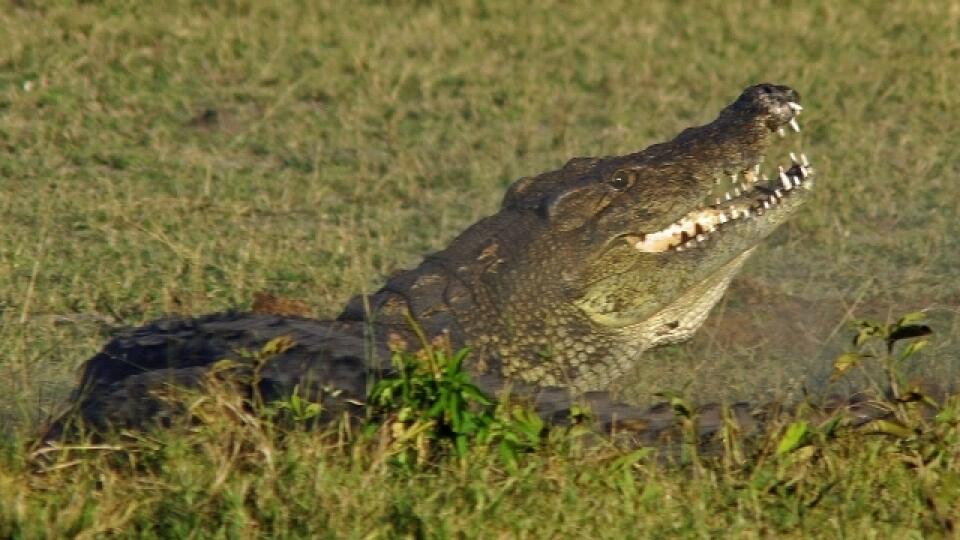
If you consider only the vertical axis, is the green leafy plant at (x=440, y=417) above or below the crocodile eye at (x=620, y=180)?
below

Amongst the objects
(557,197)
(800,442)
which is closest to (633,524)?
(800,442)

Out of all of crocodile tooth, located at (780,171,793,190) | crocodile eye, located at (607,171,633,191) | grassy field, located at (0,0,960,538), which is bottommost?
grassy field, located at (0,0,960,538)

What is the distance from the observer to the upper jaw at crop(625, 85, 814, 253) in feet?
16.0

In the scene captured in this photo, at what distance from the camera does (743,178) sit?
510cm

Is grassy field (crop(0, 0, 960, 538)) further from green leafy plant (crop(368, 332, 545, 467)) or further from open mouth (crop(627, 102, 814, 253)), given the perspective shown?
open mouth (crop(627, 102, 814, 253))

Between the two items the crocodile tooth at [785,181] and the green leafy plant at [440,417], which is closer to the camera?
the green leafy plant at [440,417]

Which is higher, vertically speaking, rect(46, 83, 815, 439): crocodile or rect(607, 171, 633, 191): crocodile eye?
rect(607, 171, 633, 191): crocodile eye

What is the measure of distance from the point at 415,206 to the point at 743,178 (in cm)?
184

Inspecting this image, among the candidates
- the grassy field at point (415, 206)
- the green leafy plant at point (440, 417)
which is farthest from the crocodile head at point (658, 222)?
the green leafy plant at point (440, 417)

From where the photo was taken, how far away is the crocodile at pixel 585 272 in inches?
180

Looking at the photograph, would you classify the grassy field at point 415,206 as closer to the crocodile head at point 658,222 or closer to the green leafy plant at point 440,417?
the green leafy plant at point 440,417

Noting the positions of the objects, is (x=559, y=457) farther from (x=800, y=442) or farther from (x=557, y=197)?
(x=557, y=197)

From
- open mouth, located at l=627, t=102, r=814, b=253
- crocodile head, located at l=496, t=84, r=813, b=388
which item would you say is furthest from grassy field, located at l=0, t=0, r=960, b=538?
open mouth, located at l=627, t=102, r=814, b=253

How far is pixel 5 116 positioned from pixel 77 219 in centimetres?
124
